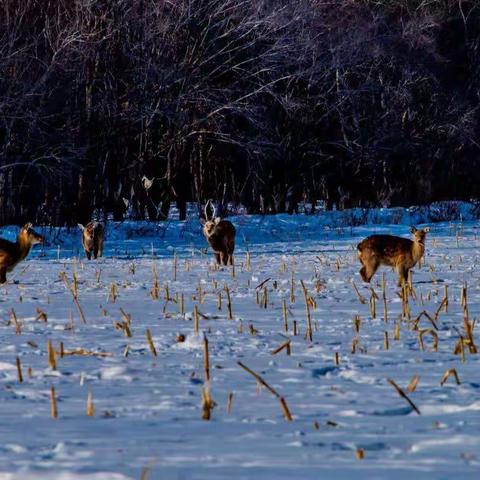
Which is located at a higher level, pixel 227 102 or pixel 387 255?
pixel 227 102

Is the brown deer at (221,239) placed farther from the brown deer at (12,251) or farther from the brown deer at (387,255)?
the brown deer at (387,255)

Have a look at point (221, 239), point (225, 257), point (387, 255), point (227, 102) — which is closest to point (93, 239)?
point (221, 239)

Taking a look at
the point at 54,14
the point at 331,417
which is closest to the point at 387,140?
the point at 54,14

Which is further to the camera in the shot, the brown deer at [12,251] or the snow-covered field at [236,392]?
the brown deer at [12,251]

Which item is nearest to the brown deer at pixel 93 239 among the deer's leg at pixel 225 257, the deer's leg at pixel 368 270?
the deer's leg at pixel 225 257

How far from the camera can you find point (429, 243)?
75.6 ft

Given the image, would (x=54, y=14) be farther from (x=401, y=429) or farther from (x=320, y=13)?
(x=401, y=429)

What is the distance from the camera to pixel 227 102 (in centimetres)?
3041

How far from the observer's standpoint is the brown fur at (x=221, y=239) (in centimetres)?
1747

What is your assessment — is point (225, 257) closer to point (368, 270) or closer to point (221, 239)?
point (221, 239)

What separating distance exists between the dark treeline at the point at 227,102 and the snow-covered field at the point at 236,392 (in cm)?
1668

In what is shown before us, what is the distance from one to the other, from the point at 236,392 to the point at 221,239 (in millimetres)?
12875

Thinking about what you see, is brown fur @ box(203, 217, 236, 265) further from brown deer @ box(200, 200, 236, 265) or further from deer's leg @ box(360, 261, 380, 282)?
deer's leg @ box(360, 261, 380, 282)

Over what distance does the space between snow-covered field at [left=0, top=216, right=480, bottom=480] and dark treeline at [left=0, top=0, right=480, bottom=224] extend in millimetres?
16677
